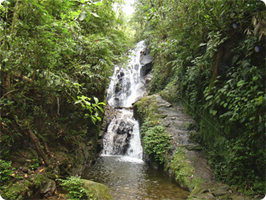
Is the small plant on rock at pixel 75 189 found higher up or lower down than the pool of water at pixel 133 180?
higher up

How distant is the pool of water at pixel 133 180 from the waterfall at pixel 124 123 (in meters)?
1.53

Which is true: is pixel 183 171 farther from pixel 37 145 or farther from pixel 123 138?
pixel 123 138

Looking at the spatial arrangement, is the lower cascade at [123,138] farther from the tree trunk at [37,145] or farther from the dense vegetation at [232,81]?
the tree trunk at [37,145]

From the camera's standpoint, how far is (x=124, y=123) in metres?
11.2

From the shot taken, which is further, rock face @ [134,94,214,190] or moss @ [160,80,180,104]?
moss @ [160,80,180,104]

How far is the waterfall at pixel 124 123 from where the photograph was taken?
9.47m

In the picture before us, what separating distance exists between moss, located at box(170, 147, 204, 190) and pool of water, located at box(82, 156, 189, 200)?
23 centimetres

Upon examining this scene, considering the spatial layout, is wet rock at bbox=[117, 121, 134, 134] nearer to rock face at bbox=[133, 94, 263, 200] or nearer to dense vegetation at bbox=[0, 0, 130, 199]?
rock face at bbox=[133, 94, 263, 200]

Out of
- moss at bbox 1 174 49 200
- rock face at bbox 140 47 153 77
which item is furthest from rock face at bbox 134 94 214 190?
rock face at bbox 140 47 153 77

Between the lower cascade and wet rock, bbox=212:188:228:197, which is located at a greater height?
the lower cascade

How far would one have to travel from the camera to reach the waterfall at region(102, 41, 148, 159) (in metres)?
9.47

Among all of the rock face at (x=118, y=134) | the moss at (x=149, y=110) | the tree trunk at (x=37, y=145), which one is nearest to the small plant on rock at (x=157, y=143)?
the moss at (x=149, y=110)

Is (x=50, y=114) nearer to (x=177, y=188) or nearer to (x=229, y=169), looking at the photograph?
(x=177, y=188)

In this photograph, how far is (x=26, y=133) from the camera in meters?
4.02
